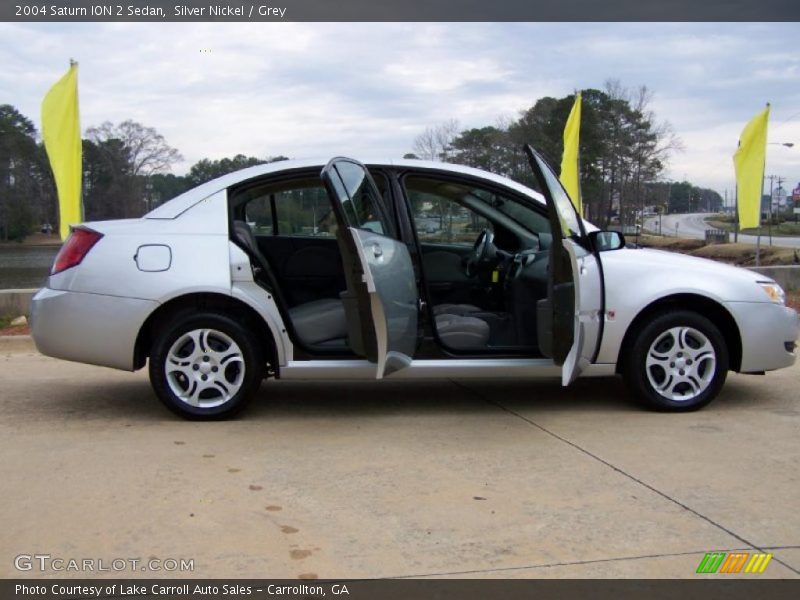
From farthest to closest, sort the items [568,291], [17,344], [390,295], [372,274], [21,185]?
1. [21,185]
2. [17,344]
3. [568,291]
4. [390,295]
5. [372,274]

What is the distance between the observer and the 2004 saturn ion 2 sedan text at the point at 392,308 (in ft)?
16.4

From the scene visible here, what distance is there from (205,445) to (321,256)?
1.91 m

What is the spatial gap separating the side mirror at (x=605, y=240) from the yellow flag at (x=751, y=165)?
11.8 metres

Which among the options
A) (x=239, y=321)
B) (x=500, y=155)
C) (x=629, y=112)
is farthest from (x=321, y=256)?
(x=629, y=112)

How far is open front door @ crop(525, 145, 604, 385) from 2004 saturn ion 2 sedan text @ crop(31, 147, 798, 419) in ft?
0.04

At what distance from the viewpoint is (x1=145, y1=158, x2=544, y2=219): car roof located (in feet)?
17.3

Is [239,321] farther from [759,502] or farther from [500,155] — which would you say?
[500,155]

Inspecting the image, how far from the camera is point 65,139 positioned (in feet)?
36.1

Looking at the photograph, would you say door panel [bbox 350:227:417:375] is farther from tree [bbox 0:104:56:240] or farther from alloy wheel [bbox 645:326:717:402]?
tree [bbox 0:104:56:240]

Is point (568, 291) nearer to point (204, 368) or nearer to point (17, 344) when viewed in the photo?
point (204, 368)

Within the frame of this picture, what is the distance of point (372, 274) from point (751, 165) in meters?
13.7

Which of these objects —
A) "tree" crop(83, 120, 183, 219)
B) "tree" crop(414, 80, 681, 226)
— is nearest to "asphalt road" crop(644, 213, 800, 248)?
"tree" crop(414, 80, 681, 226)
